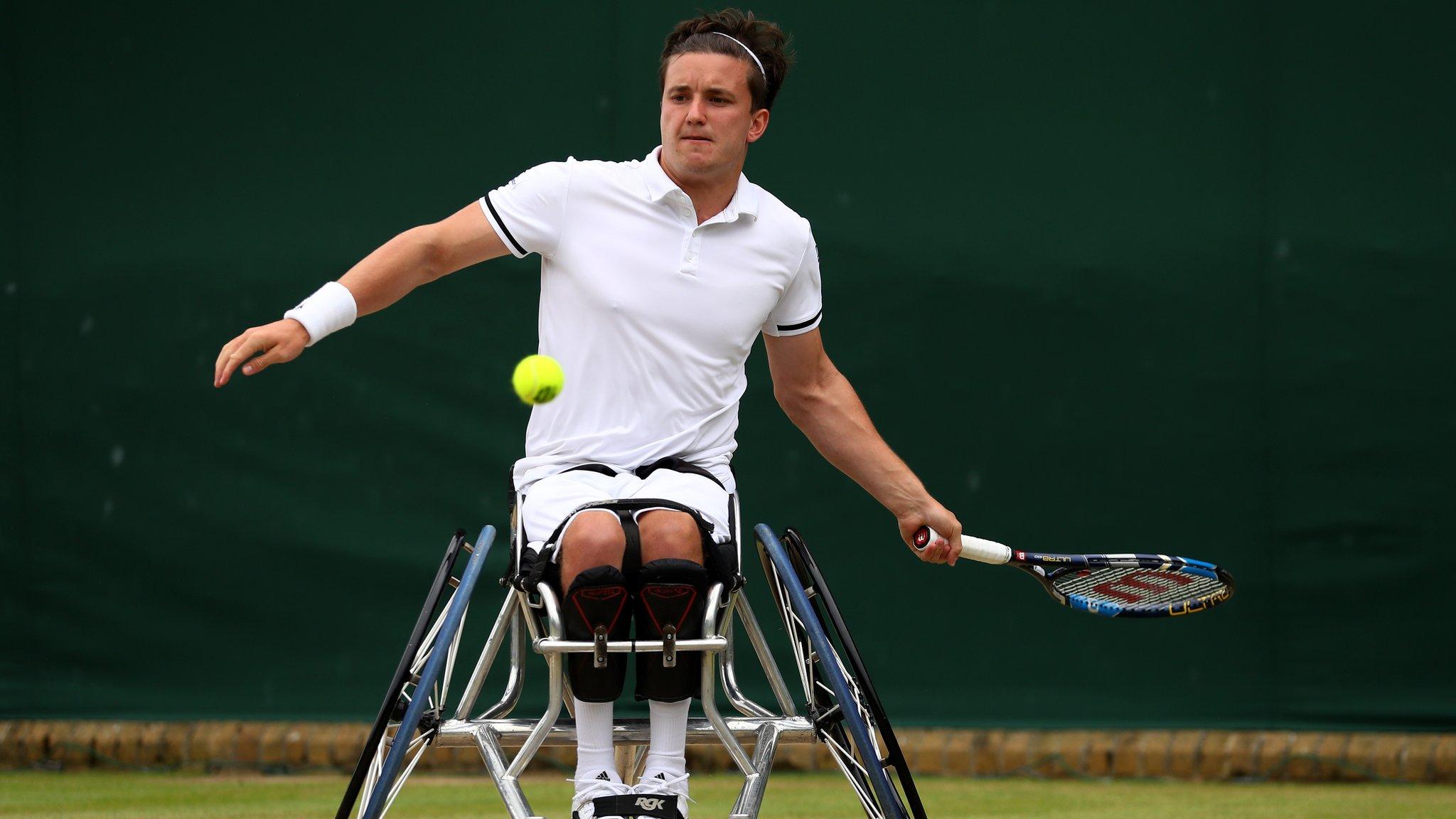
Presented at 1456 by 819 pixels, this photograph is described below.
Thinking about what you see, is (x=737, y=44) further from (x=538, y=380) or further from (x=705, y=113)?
(x=538, y=380)

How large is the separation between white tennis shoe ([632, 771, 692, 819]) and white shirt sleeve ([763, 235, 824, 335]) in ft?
2.63

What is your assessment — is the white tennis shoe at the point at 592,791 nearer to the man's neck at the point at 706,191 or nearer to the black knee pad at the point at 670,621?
the black knee pad at the point at 670,621

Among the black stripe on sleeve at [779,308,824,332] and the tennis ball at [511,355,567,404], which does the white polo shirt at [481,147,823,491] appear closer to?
the black stripe on sleeve at [779,308,824,332]

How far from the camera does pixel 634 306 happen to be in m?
Answer: 2.77

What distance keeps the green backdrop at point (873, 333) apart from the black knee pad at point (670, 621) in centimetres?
198

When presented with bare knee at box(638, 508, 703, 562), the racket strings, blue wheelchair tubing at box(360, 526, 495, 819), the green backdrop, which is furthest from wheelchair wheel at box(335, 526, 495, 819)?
the green backdrop

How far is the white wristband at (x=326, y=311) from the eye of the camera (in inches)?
99.0

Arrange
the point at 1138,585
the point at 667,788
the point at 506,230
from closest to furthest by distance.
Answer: the point at 667,788 → the point at 506,230 → the point at 1138,585

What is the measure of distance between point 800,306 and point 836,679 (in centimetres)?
71

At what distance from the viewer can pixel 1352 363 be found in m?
4.56

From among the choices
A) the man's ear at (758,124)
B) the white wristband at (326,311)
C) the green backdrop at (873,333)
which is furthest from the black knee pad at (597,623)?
Result: the green backdrop at (873,333)

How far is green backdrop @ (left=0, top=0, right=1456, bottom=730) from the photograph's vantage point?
455 centimetres

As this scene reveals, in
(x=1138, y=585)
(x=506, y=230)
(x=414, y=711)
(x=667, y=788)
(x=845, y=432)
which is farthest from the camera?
(x=1138, y=585)

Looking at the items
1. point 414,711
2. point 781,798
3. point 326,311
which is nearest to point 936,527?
point 414,711
